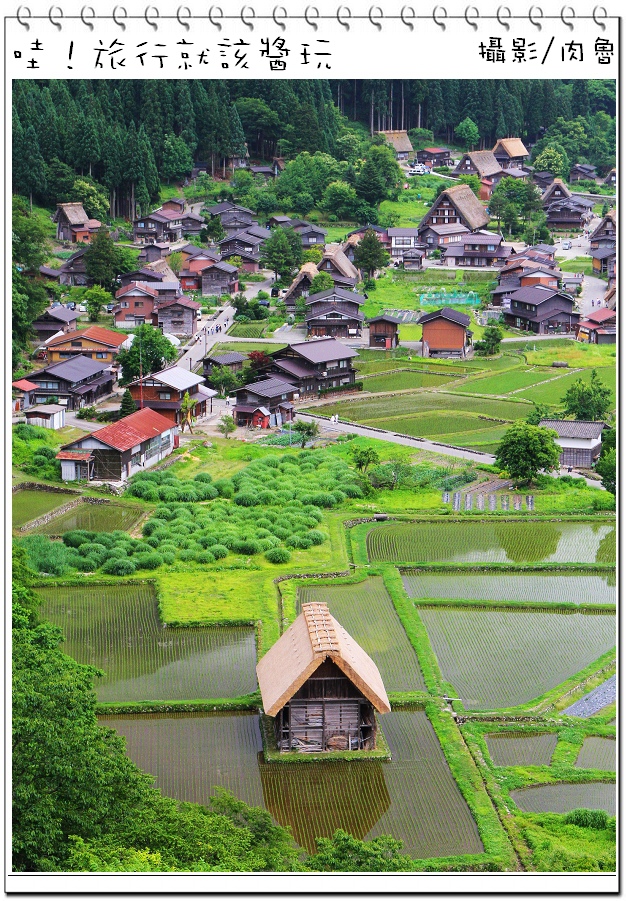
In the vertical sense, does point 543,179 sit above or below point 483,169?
below

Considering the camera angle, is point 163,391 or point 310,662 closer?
point 310,662

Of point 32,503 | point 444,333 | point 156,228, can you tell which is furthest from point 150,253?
point 32,503

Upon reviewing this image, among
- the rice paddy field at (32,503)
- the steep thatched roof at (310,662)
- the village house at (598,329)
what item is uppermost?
the village house at (598,329)

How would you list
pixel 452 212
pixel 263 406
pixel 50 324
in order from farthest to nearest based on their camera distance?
pixel 452 212, pixel 50 324, pixel 263 406

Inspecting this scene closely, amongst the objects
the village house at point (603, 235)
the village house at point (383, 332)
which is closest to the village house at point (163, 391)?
the village house at point (383, 332)

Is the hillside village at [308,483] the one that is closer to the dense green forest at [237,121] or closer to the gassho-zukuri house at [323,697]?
the gassho-zukuri house at [323,697]

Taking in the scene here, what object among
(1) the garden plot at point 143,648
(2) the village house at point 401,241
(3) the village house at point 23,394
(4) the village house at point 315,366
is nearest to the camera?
(1) the garden plot at point 143,648

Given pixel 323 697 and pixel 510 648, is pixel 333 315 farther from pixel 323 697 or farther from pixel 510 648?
pixel 323 697
